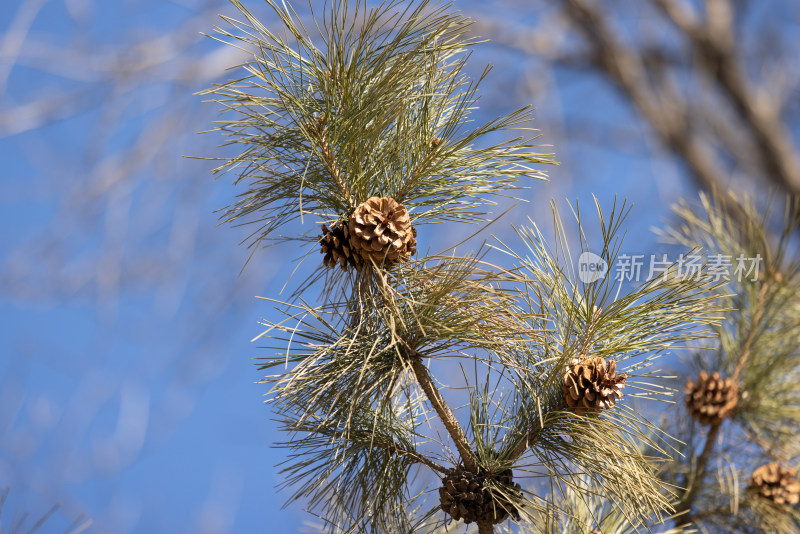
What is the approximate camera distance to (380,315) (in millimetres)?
523

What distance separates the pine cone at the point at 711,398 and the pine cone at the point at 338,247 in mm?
430

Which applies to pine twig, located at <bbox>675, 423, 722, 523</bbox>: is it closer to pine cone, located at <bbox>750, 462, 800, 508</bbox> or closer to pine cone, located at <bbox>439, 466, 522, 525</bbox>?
pine cone, located at <bbox>750, 462, 800, 508</bbox>

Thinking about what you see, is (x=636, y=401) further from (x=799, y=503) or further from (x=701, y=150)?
(x=701, y=150)

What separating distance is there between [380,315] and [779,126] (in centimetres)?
273

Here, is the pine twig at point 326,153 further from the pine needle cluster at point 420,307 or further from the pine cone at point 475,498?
the pine cone at point 475,498

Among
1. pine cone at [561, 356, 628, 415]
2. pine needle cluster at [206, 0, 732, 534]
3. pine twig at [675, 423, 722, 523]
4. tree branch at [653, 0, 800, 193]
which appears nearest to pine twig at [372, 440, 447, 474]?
pine needle cluster at [206, 0, 732, 534]

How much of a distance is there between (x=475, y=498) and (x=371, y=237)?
194 millimetres

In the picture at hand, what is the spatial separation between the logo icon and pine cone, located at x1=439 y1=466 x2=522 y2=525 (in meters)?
0.16

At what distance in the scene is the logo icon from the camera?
0.57 metres

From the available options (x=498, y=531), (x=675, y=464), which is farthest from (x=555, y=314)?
(x=675, y=464)

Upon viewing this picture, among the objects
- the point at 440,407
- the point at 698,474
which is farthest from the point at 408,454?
the point at 698,474

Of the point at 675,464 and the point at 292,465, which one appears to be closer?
the point at 292,465

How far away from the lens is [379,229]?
0.51 m

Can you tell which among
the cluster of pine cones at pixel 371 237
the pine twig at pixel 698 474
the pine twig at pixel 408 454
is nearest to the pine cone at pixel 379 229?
the cluster of pine cones at pixel 371 237
